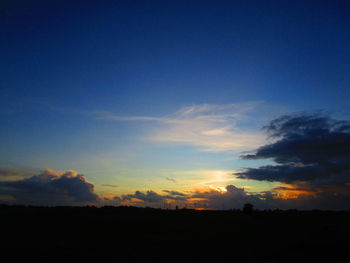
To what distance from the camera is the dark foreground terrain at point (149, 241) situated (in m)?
26.6

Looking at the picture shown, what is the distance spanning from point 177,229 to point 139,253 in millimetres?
18644

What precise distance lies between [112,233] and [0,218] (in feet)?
68.6

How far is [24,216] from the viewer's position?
49938 millimetres

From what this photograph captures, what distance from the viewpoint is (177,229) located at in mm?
45844

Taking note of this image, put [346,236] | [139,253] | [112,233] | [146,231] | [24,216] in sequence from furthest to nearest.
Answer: [24,216], [146,231], [112,233], [346,236], [139,253]

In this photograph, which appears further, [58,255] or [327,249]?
[327,249]

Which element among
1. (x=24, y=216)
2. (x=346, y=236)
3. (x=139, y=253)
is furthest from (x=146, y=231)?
(x=346, y=236)

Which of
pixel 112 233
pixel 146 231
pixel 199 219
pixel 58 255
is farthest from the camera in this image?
pixel 199 219

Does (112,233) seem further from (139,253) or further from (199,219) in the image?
(199,219)

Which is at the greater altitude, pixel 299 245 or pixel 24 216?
pixel 24 216

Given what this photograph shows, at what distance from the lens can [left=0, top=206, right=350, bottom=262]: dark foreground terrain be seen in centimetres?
2664

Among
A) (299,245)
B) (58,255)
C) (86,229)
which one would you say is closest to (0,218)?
(86,229)

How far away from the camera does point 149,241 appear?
3522 cm

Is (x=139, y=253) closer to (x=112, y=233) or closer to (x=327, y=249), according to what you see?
(x=112, y=233)
